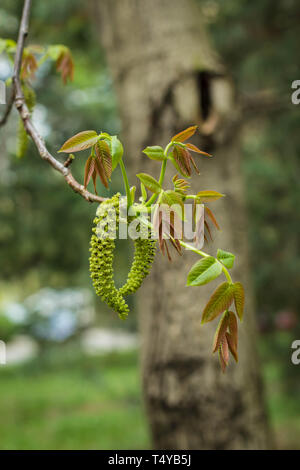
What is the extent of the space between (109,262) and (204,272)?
5.0 inches

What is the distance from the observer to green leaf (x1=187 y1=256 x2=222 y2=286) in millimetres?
650

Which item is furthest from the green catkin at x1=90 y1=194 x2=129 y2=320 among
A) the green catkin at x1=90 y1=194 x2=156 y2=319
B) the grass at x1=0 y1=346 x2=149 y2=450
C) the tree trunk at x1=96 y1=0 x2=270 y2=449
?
the grass at x1=0 y1=346 x2=149 y2=450

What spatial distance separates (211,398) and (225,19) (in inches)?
119

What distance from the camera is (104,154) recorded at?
735mm

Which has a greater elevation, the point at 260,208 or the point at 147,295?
the point at 260,208

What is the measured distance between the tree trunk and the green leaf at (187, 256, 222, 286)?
4.35 ft

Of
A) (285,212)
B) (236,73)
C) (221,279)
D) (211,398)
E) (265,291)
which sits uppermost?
(236,73)

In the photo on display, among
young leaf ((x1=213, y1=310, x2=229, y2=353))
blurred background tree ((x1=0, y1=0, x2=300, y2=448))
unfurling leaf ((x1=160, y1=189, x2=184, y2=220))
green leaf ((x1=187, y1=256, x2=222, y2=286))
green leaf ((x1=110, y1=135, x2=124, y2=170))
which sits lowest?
young leaf ((x1=213, y1=310, x2=229, y2=353))

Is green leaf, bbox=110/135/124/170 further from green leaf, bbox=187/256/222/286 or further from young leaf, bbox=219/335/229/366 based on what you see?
young leaf, bbox=219/335/229/366

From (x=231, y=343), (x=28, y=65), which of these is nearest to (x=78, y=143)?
(x=231, y=343)

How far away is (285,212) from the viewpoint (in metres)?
4.13
